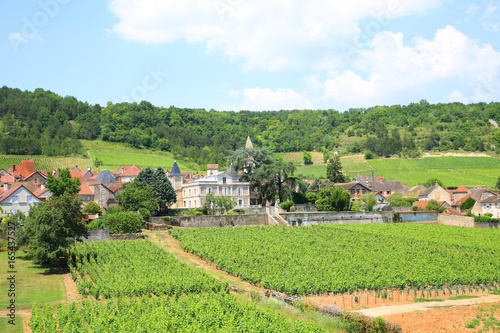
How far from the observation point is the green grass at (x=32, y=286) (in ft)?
93.1

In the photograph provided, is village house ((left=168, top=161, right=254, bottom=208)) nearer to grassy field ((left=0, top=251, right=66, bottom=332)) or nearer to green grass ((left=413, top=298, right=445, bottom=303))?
grassy field ((left=0, top=251, right=66, bottom=332))

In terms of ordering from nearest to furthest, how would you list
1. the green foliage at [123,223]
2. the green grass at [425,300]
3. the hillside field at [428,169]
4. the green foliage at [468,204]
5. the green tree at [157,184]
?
the green grass at [425,300]
the green foliage at [123,223]
the green tree at [157,184]
the green foliage at [468,204]
the hillside field at [428,169]

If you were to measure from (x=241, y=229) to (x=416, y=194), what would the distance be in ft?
167

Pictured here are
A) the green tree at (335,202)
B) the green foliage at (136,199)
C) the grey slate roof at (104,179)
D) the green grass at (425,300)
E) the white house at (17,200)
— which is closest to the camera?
the green grass at (425,300)

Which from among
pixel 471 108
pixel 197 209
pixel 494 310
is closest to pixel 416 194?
pixel 197 209

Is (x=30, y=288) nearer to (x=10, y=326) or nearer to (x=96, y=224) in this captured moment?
(x=10, y=326)

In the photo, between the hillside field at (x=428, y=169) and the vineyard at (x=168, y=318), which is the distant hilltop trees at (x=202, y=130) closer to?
the hillside field at (x=428, y=169)

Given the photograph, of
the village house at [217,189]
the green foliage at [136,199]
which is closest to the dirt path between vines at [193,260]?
the green foliage at [136,199]

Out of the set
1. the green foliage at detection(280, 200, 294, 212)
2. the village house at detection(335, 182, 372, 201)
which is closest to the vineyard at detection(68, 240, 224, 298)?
the green foliage at detection(280, 200, 294, 212)

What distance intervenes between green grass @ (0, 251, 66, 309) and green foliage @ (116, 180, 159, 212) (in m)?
15.2

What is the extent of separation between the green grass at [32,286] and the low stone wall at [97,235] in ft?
22.1

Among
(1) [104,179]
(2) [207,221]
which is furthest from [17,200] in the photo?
(2) [207,221]

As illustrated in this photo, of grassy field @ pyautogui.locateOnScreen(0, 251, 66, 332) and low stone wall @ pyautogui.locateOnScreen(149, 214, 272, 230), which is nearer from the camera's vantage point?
grassy field @ pyautogui.locateOnScreen(0, 251, 66, 332)

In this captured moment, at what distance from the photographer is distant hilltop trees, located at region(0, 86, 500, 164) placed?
129 m
